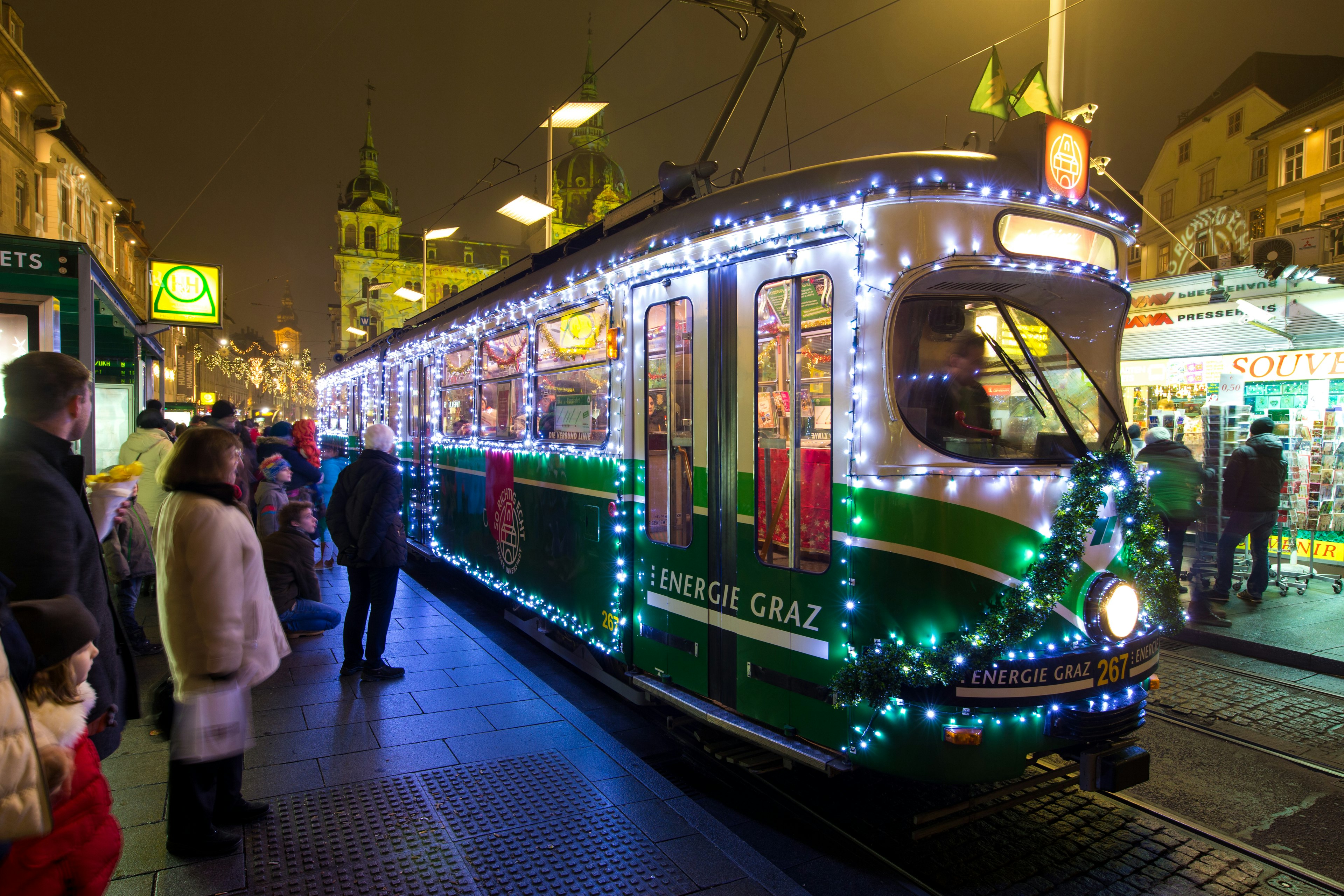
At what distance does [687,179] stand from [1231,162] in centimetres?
3849

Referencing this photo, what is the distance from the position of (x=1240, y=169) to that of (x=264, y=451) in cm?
3909

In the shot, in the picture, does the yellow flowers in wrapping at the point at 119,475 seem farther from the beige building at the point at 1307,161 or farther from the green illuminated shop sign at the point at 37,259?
the beige building at the point at 1307,161

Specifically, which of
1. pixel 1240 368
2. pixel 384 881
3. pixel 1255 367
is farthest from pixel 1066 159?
pixel 1240 368

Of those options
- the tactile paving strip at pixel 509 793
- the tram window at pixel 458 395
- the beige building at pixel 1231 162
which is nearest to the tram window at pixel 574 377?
the tram window at pixel 458 395

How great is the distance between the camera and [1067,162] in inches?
156

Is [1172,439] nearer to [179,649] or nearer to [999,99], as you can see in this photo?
[999,99]

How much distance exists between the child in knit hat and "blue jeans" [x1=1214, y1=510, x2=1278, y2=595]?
954cm

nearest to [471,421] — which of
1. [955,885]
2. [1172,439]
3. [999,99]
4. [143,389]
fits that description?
[999,99]

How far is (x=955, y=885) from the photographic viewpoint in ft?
11.1

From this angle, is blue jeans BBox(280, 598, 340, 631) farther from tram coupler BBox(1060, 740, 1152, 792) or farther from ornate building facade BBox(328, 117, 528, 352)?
ornate building facade BBox(328, 117, 528, 352)

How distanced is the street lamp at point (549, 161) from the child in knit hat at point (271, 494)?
19.6 ft

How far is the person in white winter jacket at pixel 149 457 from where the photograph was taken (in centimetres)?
685

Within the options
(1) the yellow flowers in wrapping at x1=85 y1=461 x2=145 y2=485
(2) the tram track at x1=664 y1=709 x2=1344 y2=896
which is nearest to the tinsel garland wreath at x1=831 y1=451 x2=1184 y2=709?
(2) the tram track at x1=664 y1=709 x2=1344 y2=896

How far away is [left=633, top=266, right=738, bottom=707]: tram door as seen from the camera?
4.25 m
